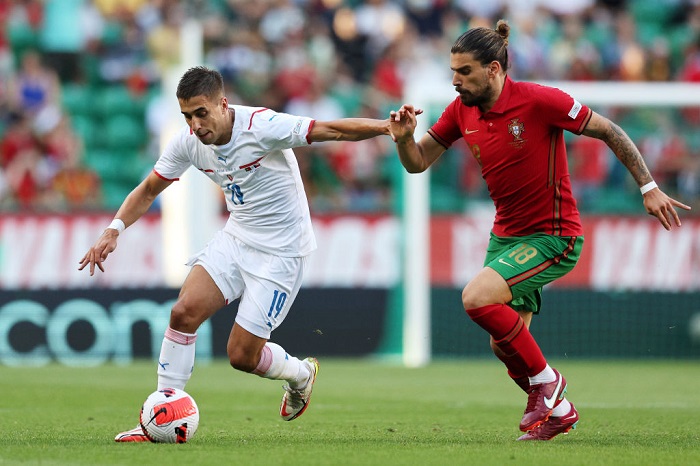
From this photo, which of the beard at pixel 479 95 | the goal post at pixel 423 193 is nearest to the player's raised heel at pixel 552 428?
the beard at pixel 479 95

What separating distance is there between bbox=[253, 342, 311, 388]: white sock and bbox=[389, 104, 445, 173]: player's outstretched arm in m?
1.50

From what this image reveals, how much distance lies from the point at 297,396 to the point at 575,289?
855cm

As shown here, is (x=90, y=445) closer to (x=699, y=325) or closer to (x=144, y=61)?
(x=699, y=325)

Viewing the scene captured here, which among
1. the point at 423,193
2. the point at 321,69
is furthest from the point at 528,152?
the point at 321,69

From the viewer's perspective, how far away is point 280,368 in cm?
839

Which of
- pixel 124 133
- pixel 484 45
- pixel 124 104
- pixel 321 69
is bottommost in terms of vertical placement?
pixel 484 45

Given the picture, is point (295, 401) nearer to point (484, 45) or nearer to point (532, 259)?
point (532, 259)

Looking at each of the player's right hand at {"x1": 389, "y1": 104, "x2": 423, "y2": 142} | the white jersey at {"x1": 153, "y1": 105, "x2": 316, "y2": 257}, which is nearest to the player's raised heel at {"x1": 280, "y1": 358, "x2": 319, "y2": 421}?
the white jersey at {"x1": 153, "y1": 105, "x2": 316, "y2": 257}

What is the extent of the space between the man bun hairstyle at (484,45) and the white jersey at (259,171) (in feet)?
3.47

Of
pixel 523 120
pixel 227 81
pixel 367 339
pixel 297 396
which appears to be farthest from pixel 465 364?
pixel 523 120

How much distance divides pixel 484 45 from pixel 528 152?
714mm

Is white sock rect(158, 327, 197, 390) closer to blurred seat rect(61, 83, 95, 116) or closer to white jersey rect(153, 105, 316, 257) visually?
white jersey rect(153, 105, 316, 257)

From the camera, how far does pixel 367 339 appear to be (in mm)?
16547

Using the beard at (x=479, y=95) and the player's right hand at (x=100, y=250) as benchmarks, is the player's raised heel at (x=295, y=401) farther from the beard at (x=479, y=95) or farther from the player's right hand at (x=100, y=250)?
the beard at (x=479, y=95)
